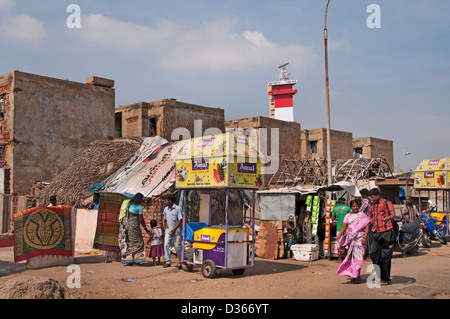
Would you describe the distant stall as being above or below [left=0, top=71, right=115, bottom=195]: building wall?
below

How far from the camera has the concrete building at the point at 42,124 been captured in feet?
60.7

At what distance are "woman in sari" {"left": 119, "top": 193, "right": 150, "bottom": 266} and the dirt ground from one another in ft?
0.93

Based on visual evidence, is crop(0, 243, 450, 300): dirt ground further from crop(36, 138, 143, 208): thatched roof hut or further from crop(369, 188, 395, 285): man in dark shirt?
crop(36, 138, 143, 208): thatched roof hut

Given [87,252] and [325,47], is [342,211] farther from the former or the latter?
[87,252]

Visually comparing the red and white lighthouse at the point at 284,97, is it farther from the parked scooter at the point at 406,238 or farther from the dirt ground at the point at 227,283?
the dirt ground at the point at 227,283

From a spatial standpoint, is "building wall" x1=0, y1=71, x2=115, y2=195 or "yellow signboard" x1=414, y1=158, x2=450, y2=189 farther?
"building wall" x1=0, y1=71, x2=115, y2=195

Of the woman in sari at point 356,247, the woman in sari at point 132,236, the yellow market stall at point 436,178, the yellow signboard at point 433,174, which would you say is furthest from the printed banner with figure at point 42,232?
the yellow signboard at point 433,174

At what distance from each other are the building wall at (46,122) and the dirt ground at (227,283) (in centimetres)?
905

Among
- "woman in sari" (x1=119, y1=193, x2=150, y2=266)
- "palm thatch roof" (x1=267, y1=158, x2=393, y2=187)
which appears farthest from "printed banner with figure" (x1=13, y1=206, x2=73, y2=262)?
"palm thatch roof" (x1=267, y1=158, x2=393, y2=187)

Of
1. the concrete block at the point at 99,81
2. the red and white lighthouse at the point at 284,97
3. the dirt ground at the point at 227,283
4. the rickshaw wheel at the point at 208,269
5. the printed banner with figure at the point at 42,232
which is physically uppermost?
the red and white lighthouse at the point at 284,97

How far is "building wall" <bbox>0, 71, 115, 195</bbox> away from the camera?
1855cm

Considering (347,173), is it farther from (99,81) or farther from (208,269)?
(99,81)

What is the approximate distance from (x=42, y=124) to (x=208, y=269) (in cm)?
1334
